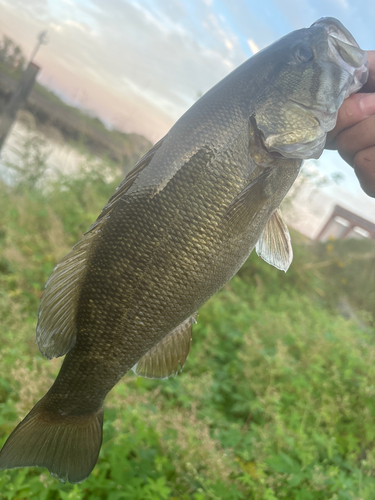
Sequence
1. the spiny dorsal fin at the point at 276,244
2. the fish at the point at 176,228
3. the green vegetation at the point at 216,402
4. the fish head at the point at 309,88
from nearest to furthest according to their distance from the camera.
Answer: the fish at the point at 176,228 → the fish head at the point at 309,88 → the spiny dorsal fin at the point at 276,244 → the green vegetation at the point at 216,402

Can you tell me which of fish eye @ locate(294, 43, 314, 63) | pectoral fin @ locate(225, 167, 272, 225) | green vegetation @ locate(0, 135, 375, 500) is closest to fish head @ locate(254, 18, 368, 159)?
fish eye @ locate(294, 43, 314, 63)

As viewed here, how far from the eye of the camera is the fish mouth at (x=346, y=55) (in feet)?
3.90

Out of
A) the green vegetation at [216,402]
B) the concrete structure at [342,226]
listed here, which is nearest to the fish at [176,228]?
the green vegetation at [216,402]

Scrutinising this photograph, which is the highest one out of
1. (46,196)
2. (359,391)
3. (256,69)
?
(256,69)

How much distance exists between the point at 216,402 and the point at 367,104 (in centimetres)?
256

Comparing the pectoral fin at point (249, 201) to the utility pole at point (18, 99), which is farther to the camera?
the utility pole at point (18, 99)

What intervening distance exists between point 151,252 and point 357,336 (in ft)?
12.9

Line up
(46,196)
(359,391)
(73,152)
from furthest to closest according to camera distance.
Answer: (73,152)
(46,196)
(359,391)

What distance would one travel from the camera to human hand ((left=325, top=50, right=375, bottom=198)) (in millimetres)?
1279

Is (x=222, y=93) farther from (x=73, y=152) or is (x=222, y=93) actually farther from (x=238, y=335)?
(x=73, y=152)

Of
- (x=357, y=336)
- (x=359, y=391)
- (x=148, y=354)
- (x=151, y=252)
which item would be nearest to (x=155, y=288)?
(x=151, y=252)

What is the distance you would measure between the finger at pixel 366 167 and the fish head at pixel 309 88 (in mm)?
205

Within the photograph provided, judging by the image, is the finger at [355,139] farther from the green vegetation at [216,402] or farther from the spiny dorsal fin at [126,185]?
the green vegetation at [216,402]

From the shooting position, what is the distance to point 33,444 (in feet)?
3.68
